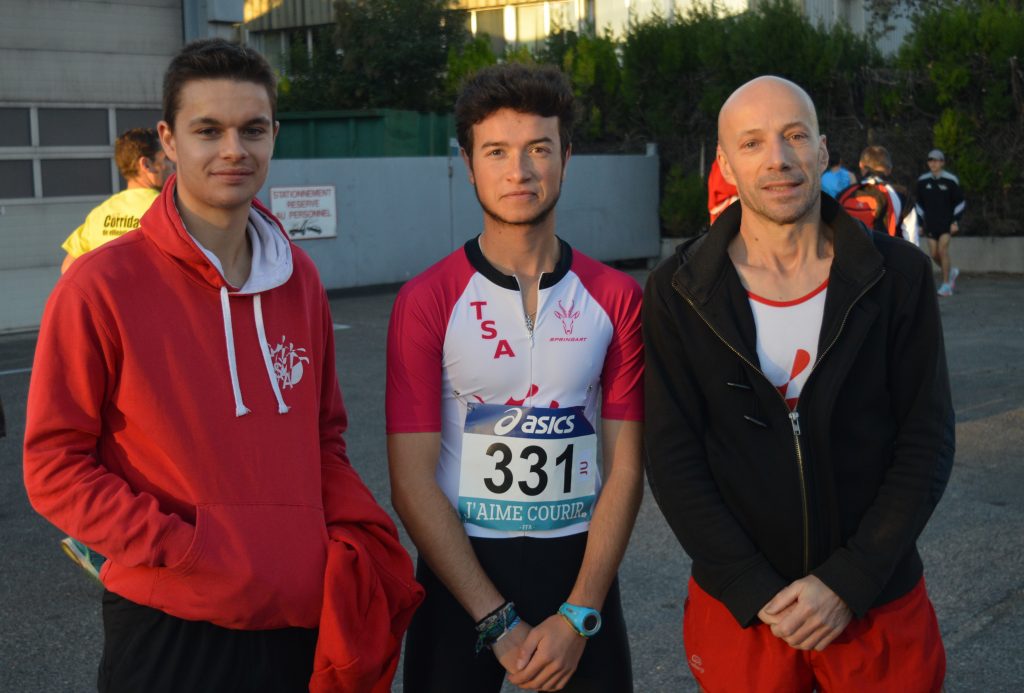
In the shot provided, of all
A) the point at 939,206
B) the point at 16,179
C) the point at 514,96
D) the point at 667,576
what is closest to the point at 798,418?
the point at 514,96

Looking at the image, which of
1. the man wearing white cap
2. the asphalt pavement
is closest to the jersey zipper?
the asphalt pavement

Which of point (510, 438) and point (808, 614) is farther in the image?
point (510, 438)

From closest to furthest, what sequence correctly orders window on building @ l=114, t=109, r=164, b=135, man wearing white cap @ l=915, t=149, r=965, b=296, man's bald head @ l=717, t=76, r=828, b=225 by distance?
man's bald head @ l=717, t=76, r=828, b=225 < window on building @ l=114, t=109, r=164, b=135 < man wearing white cap @ l=915, t=149, r=965, b=296

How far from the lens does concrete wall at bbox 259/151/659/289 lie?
17.7 meters

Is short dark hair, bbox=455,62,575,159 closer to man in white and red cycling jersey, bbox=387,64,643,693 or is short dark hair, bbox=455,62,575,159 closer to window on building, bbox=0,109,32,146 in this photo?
man in white and red cycling jersey, bbox=387,64,643,693

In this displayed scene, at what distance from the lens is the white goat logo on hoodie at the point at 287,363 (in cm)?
255

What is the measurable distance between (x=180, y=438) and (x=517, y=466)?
853 millimetres

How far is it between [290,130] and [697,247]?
18539 millimetres

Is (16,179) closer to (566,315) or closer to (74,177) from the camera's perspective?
(74,177)

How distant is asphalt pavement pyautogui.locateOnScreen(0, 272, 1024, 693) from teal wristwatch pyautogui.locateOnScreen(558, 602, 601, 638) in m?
1.65

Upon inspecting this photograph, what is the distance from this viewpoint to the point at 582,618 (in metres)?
2.83

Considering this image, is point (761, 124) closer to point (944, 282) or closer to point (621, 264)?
point (944, 282)


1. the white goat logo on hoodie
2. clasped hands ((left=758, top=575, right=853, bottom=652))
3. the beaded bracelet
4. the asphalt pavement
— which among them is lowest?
the asphalt pavement

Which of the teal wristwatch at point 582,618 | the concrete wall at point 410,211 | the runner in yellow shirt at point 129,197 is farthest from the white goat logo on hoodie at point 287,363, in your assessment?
the concrete wall at point 410,211
